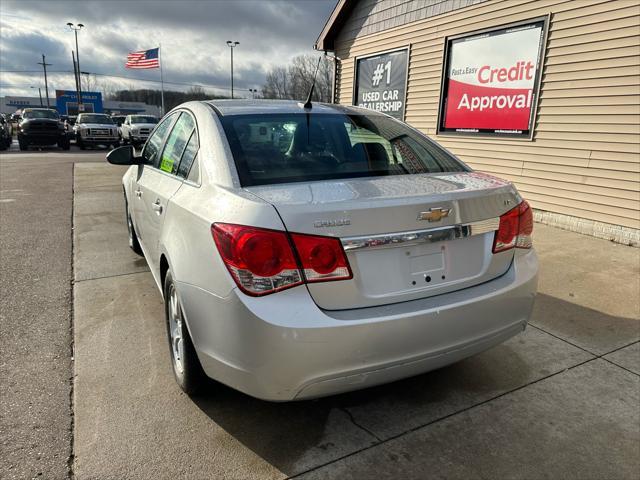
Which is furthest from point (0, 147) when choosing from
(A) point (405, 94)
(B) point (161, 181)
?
(B) point (161, 181)

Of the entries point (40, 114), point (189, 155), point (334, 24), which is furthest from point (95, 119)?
point (189, 155)

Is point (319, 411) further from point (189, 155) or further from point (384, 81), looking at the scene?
point (384, 81)

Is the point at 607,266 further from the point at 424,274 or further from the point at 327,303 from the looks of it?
the point at 327,303

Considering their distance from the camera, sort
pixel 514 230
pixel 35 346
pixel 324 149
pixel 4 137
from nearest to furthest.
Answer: pixel 514 230 < pixel 324 149 < pixel 35 346 < pixel 4 137

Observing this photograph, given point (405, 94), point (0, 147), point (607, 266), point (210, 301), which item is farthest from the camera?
point (0, 147)

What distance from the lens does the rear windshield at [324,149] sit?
7.77 feet

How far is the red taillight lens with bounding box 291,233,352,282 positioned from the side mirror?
243 centimetres

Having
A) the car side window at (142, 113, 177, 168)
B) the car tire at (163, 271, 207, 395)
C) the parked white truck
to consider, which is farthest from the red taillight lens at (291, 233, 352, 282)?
the parked white truck

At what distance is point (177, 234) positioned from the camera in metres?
2.43

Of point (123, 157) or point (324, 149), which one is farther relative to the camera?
point (123, 157)

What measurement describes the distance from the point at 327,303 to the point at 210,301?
0.51 m

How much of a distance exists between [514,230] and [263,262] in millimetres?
→ 1341

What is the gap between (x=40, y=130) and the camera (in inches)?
857

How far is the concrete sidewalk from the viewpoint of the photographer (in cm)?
211
